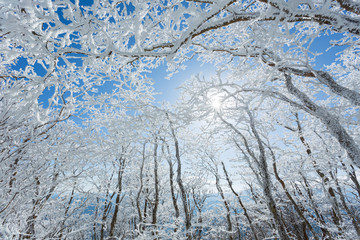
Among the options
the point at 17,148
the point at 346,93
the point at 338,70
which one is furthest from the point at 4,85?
the point at 338,70

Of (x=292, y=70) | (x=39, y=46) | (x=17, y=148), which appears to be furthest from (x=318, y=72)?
(x=17, y=148)

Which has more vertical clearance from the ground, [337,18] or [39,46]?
[337,18]

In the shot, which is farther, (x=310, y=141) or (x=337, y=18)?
(x=310, y=141)


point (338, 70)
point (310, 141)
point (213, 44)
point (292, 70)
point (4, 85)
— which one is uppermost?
point (338, 70)

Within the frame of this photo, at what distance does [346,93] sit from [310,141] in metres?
8.84

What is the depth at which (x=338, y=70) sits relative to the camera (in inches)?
→ 301

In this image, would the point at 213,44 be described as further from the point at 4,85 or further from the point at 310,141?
the point at 310,141

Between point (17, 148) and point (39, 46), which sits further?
point (17, 148)

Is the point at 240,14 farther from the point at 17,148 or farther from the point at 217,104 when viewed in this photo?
the point at 17,148

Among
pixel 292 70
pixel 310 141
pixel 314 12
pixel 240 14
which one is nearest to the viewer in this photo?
pixel 314 12

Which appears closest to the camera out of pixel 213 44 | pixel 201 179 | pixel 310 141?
pixel 213 44

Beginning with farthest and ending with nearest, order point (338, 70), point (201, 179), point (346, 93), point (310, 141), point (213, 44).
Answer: point (201, 179) < point (310, 141) < point (338, 70) < point (213, 44) < point (346, 93)

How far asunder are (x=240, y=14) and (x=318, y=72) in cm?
194

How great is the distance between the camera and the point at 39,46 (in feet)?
5.53
